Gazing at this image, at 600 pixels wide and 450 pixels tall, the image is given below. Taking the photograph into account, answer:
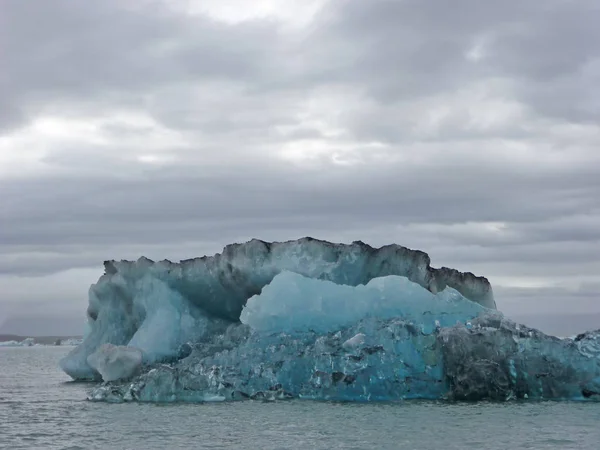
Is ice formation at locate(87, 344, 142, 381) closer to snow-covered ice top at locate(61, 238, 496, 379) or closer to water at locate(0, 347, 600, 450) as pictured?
snow-covered ice top at locate(61, 238, 496, 379)

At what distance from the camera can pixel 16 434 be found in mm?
17562

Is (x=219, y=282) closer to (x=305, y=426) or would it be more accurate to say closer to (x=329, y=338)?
(x=329, y=338)

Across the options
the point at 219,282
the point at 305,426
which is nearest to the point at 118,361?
the point at 219,282

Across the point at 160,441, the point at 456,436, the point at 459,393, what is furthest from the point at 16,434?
the point at 459,393

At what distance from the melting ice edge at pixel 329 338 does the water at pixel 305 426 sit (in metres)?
0.94

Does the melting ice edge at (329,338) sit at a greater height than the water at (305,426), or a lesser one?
greater

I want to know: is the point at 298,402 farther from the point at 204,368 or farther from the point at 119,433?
the point at 119,433

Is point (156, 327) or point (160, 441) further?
point (156, 327)

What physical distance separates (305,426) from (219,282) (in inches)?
412

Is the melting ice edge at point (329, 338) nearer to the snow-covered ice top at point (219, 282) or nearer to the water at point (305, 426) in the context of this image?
the snow-covered ice top at point (219, 282)

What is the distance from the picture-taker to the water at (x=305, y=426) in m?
15.6

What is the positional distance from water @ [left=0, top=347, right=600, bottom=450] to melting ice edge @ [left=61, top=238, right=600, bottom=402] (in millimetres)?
944

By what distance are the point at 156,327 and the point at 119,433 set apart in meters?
10.1

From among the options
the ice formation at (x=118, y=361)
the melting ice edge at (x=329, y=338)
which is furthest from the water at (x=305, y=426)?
the ice formation at (x=118, y=361)
